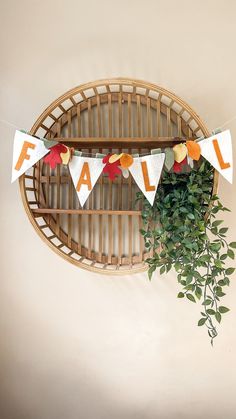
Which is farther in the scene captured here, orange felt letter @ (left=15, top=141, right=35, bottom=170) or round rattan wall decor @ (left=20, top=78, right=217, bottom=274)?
round rattan wall decor @ (left=20, top=78, right=217, bottom=274)

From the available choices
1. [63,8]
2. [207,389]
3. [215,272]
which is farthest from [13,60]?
[207,389]

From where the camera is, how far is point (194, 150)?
1206mm

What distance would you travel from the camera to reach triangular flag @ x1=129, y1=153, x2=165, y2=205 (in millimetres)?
1223

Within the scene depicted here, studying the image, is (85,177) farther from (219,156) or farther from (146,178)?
(219,156)

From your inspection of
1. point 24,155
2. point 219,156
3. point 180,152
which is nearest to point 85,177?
point 24,155

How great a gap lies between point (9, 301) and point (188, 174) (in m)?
0.93

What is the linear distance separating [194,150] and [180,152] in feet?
0.15

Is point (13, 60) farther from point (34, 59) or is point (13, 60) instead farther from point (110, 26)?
point (110, 26)

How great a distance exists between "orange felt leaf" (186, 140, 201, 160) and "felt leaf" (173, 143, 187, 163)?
0.02m

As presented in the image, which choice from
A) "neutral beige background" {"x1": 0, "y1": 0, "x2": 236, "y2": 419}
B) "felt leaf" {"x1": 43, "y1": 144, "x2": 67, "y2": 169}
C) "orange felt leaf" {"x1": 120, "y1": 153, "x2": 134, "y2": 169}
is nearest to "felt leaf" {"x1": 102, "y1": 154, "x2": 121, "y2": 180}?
"orange felt leaf" {"x1": 120, "y1": 153, "x2": 134, "y2": 169}

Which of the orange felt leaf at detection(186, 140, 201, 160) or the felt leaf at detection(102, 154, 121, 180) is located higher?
the orange felt leaf at detection(186, 140, 201, 160)

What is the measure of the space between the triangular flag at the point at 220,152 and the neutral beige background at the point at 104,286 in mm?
285

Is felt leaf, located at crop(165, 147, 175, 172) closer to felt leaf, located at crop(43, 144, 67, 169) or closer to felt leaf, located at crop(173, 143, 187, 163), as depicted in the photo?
felt leaf, located at crop(173, 143, 187, 163)

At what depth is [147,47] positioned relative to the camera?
1.49 m
